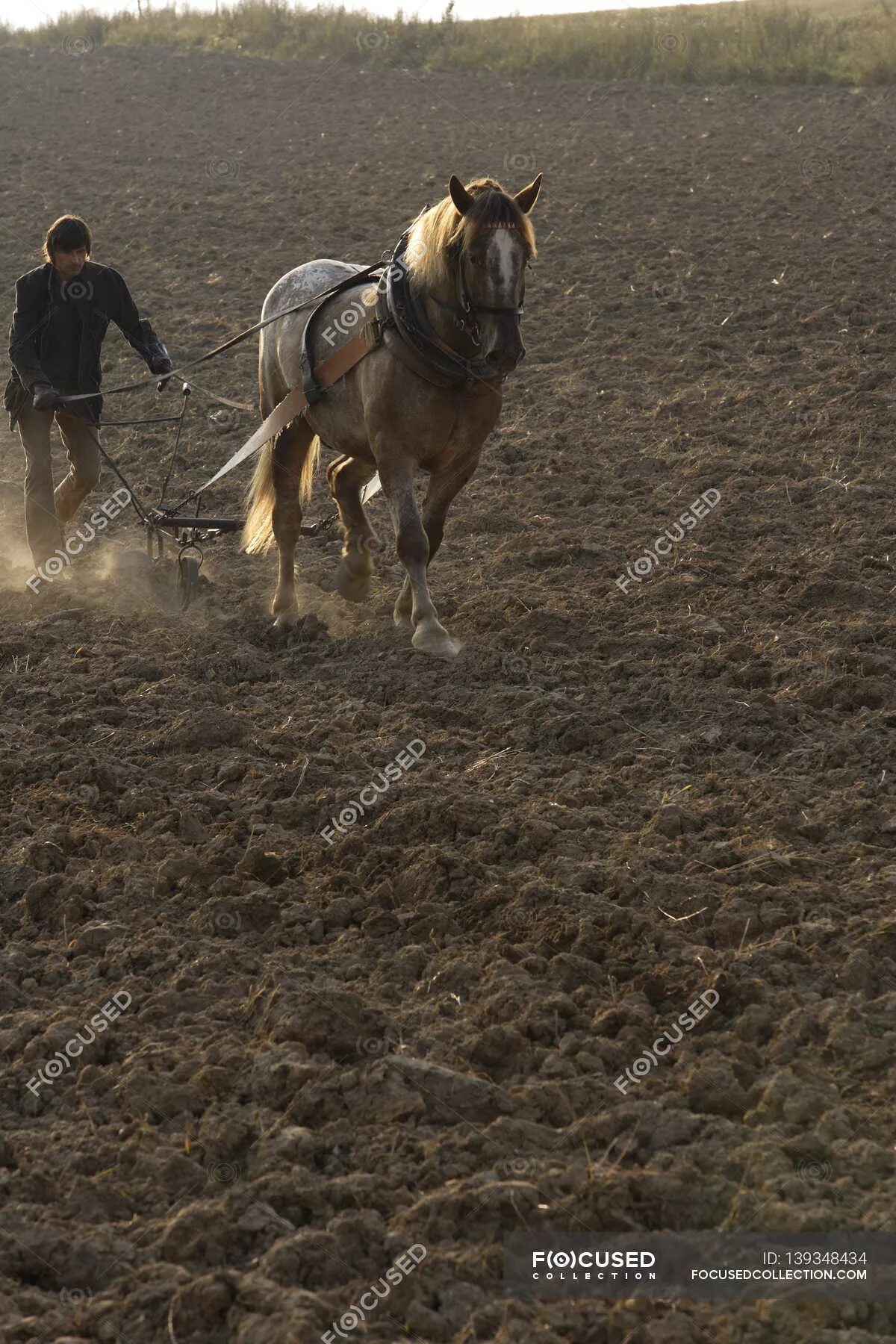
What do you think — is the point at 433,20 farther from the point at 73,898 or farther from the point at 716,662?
the point at 73,898

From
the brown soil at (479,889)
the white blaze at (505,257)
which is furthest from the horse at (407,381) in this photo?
the brown soil at (479,889)

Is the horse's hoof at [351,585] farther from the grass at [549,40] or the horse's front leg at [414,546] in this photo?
the grass at [549,40]

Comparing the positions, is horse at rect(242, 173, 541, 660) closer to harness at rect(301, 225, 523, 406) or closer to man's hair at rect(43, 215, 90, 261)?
harness at rect(301, 225, 523, 406)

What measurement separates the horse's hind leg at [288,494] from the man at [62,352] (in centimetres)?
67

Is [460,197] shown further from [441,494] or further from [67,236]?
[67,236]

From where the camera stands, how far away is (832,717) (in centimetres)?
503

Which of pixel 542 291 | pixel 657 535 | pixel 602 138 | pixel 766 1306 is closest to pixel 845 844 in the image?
pixel 766 1306

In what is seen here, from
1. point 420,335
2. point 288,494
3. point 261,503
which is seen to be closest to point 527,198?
point 420,335

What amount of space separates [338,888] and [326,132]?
51.4ft

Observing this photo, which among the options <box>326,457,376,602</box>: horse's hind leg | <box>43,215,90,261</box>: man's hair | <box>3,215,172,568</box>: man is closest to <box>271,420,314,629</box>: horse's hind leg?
<box>326,457,376,602</box>: horse's hind leg

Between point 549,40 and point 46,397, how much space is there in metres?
17.0

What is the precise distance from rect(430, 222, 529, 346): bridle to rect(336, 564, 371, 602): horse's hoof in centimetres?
160

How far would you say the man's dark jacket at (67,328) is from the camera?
649 centimetres

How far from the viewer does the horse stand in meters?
5.02
